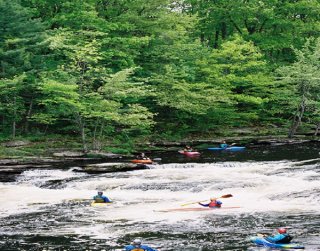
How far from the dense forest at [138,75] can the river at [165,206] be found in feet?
23.1

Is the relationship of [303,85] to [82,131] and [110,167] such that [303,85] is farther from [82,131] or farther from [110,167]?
[110,167]

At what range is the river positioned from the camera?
15.5 meters

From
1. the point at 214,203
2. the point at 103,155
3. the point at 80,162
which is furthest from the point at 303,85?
the point at 214,203

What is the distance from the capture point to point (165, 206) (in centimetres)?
1991

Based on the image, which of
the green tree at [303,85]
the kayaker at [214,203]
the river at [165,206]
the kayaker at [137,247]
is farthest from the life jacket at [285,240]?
the green tree at [303,85]

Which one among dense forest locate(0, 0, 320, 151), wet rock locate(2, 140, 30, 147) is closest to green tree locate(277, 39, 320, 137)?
dense forest locate(0, 0, 320, 151)

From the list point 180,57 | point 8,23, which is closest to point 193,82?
point 180,57

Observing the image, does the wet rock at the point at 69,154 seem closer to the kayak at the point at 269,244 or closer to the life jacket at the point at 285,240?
the kayak at the point at 269,244

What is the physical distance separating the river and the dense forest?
703cm

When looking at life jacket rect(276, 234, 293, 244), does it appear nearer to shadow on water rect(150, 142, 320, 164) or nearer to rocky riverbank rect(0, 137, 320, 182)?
rocky riverbank rect(0, 137, 320, 182)

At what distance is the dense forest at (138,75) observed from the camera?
1346 inches

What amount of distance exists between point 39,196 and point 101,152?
455 inches

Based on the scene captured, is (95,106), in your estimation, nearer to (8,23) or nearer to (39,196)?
(8,23)

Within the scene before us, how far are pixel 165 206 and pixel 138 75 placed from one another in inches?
876
